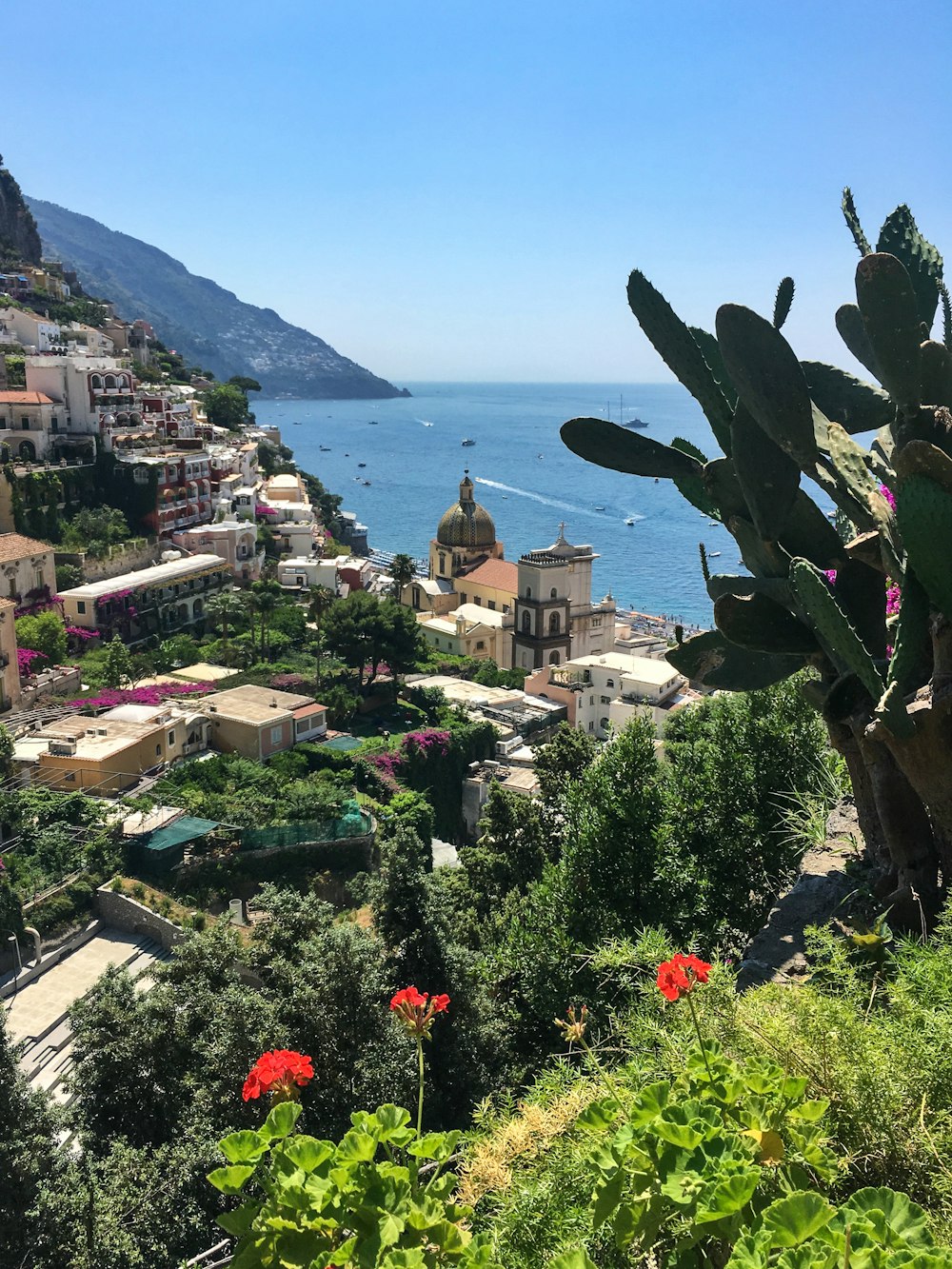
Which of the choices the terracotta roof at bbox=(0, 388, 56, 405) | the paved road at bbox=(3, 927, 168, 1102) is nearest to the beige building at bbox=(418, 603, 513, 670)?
the terracotta roof at bbox=(0, 388, 56, 405)

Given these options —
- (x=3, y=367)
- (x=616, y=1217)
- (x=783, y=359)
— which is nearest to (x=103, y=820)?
(x=783, y=359)

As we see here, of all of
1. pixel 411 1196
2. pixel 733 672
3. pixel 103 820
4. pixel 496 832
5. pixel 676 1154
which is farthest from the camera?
pixel 103 820

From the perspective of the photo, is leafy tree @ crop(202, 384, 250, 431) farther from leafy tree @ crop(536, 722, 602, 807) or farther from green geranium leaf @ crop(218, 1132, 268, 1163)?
green geranium leaf @ crop(218, 1132, 268, 1163)

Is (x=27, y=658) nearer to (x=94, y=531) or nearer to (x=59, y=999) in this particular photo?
(x=94, y=531)

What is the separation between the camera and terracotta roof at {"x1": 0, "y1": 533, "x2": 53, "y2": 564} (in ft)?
87.6

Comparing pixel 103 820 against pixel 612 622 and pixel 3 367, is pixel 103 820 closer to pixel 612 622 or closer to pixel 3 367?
pixel 612 622

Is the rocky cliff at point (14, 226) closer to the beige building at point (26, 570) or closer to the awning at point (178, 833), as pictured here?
the beige building at point (26, 570)

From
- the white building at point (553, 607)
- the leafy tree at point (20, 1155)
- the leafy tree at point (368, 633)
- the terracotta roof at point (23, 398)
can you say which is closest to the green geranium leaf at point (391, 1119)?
the leafy tree at point (20, 1155)

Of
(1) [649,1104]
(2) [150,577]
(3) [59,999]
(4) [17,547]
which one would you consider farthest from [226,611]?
(1) [649,1104]

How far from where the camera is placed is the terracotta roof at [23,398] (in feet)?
114

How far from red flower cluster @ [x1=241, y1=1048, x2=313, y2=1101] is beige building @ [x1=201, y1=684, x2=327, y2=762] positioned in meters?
20.1

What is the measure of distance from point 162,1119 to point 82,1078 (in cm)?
72

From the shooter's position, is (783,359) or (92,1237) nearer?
(783,359)

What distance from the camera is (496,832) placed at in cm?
1542
